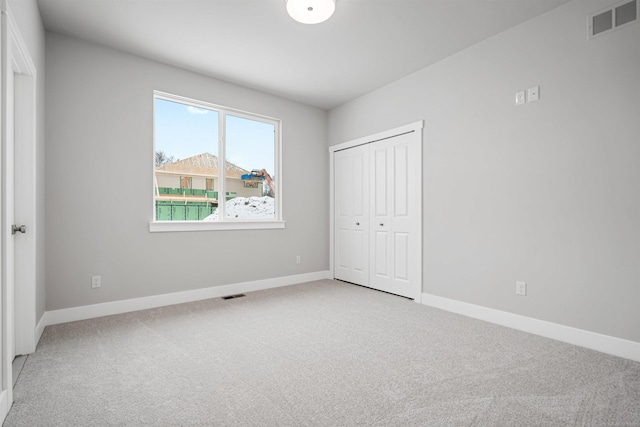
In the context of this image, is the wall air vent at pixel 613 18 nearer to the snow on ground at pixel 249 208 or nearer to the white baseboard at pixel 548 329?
the white baseboard at pixel 548 329

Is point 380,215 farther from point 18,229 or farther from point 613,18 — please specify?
point 18,229

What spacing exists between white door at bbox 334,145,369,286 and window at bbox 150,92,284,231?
3.11 feet

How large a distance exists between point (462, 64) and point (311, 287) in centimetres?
322

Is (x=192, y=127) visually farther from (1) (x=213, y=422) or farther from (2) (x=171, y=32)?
(1) (x=213, y=422)

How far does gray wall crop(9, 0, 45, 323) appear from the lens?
7.80 ft

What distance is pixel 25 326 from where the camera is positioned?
89.8 inches

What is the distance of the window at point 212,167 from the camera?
3.69 meters

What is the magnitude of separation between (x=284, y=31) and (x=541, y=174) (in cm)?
260

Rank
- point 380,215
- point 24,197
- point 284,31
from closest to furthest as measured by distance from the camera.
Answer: point 24,197 < point 284,31 < point 380,215

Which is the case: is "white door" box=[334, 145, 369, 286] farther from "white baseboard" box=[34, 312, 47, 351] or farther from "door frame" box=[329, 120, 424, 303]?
"white baseboard" box=[34, 312, 47, 351]

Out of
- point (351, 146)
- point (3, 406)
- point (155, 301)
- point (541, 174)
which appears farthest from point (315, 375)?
point (351, 146)

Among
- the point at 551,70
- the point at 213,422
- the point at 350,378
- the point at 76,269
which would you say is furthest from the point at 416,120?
the point at 76,269

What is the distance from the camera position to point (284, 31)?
9.75 ft

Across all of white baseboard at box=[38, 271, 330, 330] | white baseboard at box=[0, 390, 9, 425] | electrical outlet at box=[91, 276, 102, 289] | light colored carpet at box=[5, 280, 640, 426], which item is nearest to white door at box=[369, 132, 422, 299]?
light colored carpet at box=[5, 280, 640, 426]
